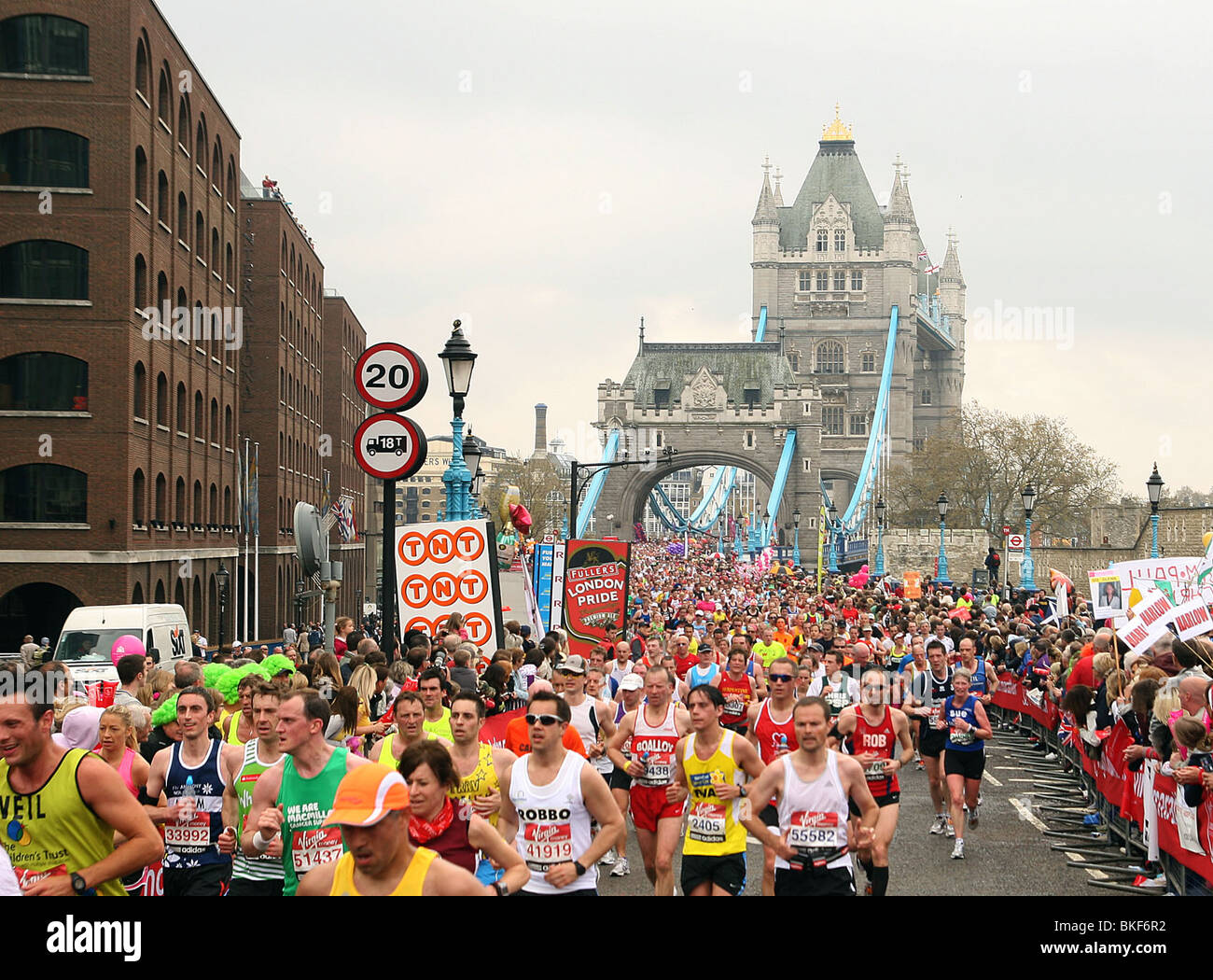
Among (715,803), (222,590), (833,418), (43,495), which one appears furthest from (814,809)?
(833,418)

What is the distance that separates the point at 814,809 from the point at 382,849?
3.41m

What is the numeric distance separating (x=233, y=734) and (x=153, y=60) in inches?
1133

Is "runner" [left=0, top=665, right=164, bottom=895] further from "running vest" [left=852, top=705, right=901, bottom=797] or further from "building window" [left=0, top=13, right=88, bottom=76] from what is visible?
"building window" [left=0, top=13, right=88, bottom=76]

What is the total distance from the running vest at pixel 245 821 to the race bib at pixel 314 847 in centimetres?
27

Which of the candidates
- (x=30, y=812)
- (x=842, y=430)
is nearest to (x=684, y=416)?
(x=842, y=430)

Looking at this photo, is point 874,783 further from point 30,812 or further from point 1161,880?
point 30,812

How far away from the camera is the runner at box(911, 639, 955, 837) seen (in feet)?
42.4

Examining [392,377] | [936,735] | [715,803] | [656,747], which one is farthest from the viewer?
[936,735]

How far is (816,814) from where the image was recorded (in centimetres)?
747

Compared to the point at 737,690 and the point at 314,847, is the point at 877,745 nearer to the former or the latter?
the point at 737,690

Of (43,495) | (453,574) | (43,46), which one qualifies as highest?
(43,46)

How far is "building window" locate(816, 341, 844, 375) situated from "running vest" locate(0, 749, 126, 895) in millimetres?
129188

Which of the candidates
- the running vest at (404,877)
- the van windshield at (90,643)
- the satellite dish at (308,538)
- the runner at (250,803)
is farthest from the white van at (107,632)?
the running vest at (404,877)

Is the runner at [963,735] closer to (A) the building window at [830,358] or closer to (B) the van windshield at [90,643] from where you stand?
(B) the van windshield at [90,643]
